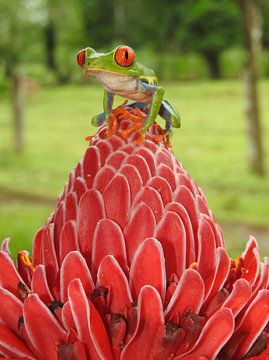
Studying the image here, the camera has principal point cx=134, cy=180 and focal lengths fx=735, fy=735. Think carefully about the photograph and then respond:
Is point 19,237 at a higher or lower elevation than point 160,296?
lower

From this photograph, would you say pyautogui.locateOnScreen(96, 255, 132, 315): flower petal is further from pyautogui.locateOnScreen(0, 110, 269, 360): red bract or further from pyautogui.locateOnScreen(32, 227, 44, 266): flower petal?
pyautogui.locateOnScreen(32, 227, 44, 266): flower petal

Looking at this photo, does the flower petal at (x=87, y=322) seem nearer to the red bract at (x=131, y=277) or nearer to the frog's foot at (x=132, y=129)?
the red bract at (x=131, y=277)

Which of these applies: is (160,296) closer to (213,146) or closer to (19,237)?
(19,237)

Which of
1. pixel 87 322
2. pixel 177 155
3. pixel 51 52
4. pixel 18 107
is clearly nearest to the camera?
pixel 87 322

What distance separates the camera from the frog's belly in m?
0.76

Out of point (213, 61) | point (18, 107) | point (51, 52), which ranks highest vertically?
point (18, 107)

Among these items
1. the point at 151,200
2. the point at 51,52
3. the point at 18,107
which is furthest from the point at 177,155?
the point at 51,52

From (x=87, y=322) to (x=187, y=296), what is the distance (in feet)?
0.32

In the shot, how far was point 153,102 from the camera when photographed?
0.79 metres

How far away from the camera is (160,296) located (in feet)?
2.21

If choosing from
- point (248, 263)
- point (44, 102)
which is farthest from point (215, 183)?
point (44, 102)

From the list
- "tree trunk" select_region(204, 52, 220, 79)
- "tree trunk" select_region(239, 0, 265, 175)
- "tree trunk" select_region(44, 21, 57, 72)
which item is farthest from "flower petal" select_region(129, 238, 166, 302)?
"tree trunk" select_region(204, 52, 220, 79)

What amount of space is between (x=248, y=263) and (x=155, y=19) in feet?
85.2

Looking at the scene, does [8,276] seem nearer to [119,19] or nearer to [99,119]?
[99,119]
